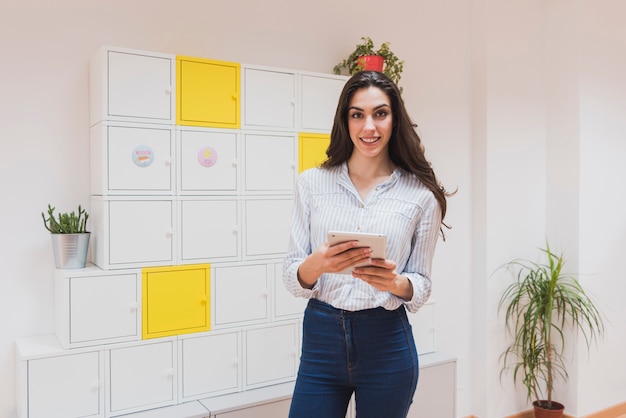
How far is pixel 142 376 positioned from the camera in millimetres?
2404

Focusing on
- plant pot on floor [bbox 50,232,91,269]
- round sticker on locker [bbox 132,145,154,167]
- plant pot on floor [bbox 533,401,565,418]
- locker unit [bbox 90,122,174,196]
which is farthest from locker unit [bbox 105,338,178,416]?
plant pot on floor [bbox 533,401,565,418]

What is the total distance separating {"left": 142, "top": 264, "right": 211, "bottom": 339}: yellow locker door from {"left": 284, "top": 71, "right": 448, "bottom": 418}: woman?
92 centimetres

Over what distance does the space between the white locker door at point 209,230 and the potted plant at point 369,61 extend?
112 centimetres

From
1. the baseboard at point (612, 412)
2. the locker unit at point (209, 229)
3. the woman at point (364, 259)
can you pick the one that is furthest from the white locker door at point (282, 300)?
the baseboard at point (612, 412)

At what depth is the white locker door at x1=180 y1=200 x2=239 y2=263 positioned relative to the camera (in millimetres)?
2516

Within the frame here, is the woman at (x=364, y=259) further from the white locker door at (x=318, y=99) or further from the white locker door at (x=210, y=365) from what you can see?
the white locker door at (x=318, y=99)

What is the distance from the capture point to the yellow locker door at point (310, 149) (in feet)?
9.29

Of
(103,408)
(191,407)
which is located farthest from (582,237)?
(103,408)

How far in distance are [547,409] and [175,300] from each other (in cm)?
261

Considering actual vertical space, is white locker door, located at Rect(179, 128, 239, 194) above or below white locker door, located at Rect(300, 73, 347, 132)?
below

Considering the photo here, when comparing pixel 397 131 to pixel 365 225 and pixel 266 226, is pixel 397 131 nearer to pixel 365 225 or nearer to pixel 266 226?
pixel 365 225

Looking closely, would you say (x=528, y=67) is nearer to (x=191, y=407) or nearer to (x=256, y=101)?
(x=256, y=101)

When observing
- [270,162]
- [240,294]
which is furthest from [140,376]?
[270,162]

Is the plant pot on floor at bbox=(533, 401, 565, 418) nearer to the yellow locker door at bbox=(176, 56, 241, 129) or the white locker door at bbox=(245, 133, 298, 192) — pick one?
the white locker door at bbox=(245, 133, 298, 192)
